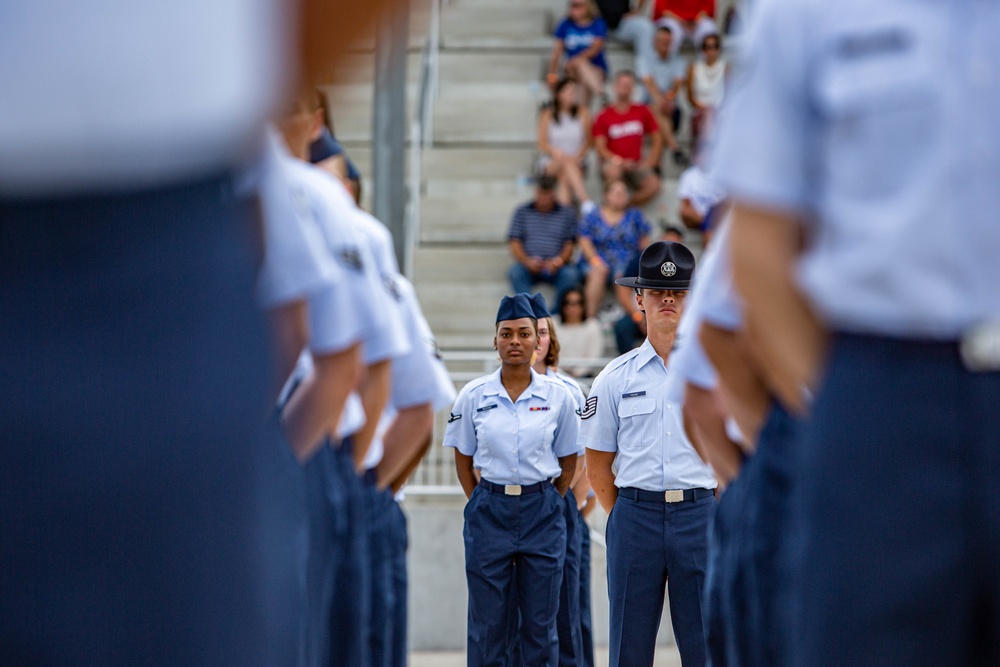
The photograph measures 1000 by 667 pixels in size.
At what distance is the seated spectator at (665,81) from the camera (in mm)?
15367

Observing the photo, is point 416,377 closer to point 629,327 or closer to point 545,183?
point 629,327

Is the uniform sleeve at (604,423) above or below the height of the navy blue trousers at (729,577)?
below

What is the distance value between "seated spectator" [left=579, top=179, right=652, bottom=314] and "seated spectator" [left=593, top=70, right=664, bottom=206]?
84cm

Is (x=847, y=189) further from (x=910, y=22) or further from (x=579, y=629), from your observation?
(x=579, y=629)

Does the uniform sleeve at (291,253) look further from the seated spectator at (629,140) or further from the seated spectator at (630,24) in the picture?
the seated spectator at (630,24)

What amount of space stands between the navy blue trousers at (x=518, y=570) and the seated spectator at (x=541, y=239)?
17.5 feet

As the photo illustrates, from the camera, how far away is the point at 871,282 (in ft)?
6.37

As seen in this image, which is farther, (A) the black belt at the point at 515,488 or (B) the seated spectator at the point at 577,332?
(B) the seated spectator at the point at 577,332

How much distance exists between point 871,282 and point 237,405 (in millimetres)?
848

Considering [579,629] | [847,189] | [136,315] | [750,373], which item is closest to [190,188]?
[136,315]

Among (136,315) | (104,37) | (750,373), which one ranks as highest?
(104,37)

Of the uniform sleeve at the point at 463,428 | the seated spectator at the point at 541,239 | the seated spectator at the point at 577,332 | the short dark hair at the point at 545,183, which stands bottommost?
the seated spectator at the point at 577,332

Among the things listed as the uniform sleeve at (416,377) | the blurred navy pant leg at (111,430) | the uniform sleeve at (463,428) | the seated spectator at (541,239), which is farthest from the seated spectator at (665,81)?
the blurred navy pant leg at (111,430)

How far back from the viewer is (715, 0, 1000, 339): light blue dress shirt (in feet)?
6.32
